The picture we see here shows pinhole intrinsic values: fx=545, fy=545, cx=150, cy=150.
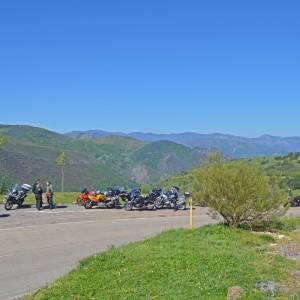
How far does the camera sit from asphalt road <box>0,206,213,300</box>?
12.9 m

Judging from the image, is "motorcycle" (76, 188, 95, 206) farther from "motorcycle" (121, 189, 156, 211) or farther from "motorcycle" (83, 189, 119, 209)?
"motorcycle" (121, 189, 156, 211)

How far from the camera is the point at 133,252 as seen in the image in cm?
1345

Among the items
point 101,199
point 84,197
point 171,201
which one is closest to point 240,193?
point 171,201

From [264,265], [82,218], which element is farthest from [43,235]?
[264,265]

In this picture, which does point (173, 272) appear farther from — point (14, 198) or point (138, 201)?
point (138, 201)

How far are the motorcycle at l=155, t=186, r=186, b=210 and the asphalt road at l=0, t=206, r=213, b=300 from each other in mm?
991

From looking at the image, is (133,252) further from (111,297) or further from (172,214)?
(172,214)

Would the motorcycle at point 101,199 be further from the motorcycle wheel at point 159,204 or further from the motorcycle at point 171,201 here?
the motorcycle at point 171,201

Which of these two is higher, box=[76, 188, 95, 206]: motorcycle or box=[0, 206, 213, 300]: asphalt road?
box=[76, 188, 95, 206]: motorcycle

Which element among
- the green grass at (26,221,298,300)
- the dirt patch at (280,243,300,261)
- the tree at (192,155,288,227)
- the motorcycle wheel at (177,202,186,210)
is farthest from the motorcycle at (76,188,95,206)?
the dirt patch at (280,243,300,261)

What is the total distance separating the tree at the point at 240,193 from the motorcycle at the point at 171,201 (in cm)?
1303

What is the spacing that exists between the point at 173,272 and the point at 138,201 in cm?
1948

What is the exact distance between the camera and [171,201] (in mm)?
32094

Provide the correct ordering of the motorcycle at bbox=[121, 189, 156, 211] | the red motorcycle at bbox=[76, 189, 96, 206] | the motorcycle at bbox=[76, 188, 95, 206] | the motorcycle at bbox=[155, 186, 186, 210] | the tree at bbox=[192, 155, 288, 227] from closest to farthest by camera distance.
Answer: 1. the tree at bbox=[192, 155, 288, 227]
2. the motorcycle at bbox=[121, 189, 156, 211]
3. the red motorcycle at bbox=[76, 189, 96, 206]
4. the motorcycle at bbox=[76, 188, 95, 206]
5. the motorcycle at bbox=[155, 186, 186, 210]
